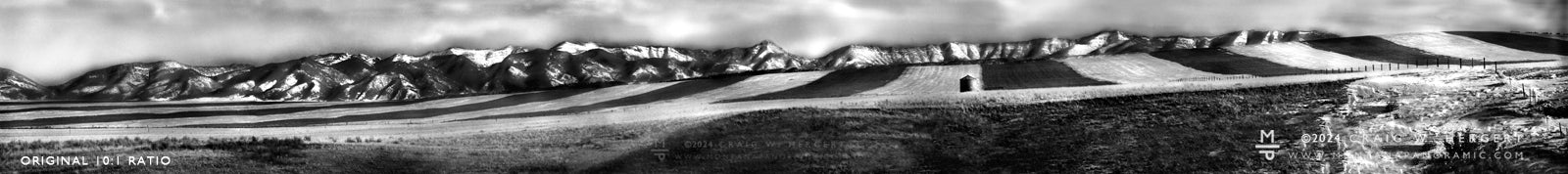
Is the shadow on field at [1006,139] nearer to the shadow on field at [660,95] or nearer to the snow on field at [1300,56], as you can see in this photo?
the shadow on field at [660,95]

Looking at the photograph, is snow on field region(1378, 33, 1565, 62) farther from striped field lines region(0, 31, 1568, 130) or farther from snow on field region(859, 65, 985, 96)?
snow on field region(859, 65, 985, 96)

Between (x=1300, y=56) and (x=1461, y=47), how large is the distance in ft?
39.5

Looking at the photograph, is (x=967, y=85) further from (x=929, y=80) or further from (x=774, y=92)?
(x=774, y=92)

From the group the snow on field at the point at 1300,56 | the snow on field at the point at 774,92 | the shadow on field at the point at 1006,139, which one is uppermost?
the snow on field at the point at 1300,56

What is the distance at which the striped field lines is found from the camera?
75.1 meters

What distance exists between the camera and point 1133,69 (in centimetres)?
9081

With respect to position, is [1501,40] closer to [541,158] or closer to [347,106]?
[541,158]

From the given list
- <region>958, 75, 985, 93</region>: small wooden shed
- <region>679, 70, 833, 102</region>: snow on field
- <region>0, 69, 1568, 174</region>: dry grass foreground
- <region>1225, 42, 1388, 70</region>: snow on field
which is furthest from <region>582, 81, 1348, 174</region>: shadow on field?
<region>1225, 42, 1388, 70</region>: snow on field

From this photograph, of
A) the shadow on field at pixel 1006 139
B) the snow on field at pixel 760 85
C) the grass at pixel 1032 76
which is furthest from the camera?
the snow on field at pixel 760 85

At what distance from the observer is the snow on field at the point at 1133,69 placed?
82.1 metres

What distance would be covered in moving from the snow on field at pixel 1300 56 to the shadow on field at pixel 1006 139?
27145 mm

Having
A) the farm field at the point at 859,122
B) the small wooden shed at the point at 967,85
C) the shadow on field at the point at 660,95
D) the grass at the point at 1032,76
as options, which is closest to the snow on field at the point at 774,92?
the grass at the point at 1032,76

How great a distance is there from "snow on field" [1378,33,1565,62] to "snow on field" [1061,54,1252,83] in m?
18.5

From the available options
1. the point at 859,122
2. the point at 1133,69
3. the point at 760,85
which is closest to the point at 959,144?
the point at 859,122
